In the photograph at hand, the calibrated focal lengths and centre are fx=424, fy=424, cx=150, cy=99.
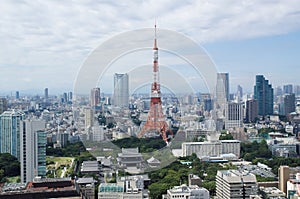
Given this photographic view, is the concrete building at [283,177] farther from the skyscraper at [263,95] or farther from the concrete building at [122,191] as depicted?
the skyscraper at [263,95]

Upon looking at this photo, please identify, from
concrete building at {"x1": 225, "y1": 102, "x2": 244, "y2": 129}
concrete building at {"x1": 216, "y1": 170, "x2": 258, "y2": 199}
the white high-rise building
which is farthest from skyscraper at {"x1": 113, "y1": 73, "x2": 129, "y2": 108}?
concrete building at {"x1": 225, "y1": 102, "x2": 244, "y2": 129}

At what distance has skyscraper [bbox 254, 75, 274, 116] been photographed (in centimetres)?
1308

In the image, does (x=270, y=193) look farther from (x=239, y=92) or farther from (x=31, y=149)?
(x=239, y=92)

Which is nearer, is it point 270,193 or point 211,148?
point 270,193

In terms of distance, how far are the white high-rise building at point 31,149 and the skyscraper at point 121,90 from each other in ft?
3.49

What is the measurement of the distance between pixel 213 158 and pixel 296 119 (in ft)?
18.0

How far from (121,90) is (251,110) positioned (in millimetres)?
7733

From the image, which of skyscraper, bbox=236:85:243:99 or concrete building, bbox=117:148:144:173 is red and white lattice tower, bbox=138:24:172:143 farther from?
skyscraper, bbox=236:85:243:99

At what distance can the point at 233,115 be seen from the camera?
11.0 metres

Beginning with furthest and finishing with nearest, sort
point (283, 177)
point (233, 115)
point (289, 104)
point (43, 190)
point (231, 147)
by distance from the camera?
1. point (289, 104)
2. point (233, 115)
3. point (231, 147)
4. point (283, 177)
5. point (43, 190)

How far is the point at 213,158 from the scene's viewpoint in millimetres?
6527


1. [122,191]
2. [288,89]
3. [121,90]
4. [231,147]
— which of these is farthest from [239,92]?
[122,191]

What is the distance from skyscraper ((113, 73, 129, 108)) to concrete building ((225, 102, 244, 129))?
4.72m

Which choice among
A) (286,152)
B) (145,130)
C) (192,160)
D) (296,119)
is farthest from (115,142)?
(296,119)
